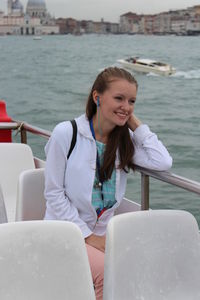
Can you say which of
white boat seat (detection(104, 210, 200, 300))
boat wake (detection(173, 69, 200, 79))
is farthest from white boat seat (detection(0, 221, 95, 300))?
boat wake (detection(173, 69, 200, 79))

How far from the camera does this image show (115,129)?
2.57 meters

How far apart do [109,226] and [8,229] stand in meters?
0.34

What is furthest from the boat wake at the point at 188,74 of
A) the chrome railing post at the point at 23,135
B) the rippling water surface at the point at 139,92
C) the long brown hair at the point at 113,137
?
the long brown hair at the point at 113,137

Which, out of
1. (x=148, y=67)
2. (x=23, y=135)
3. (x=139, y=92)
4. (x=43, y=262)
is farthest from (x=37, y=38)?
(x=43, y=262)

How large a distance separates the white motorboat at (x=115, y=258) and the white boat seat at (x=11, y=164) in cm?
122

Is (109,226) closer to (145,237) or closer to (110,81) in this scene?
(145,237)

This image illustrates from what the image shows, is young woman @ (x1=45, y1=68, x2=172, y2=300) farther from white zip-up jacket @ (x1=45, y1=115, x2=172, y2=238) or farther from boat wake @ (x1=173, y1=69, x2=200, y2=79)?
boat wake @ (x1=173, y1=69, x2=200, y2=79)

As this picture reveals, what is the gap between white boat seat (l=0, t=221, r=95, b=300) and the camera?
193 centimetres

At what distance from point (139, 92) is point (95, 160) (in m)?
33.0

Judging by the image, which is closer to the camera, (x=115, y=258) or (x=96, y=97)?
(x=115, y=258)

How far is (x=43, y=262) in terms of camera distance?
198cm

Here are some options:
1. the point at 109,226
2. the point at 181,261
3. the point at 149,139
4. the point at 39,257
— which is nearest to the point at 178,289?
the point at 181,261

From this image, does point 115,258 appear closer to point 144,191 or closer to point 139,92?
point 144,191

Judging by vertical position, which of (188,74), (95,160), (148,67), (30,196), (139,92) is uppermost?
(95,160)
